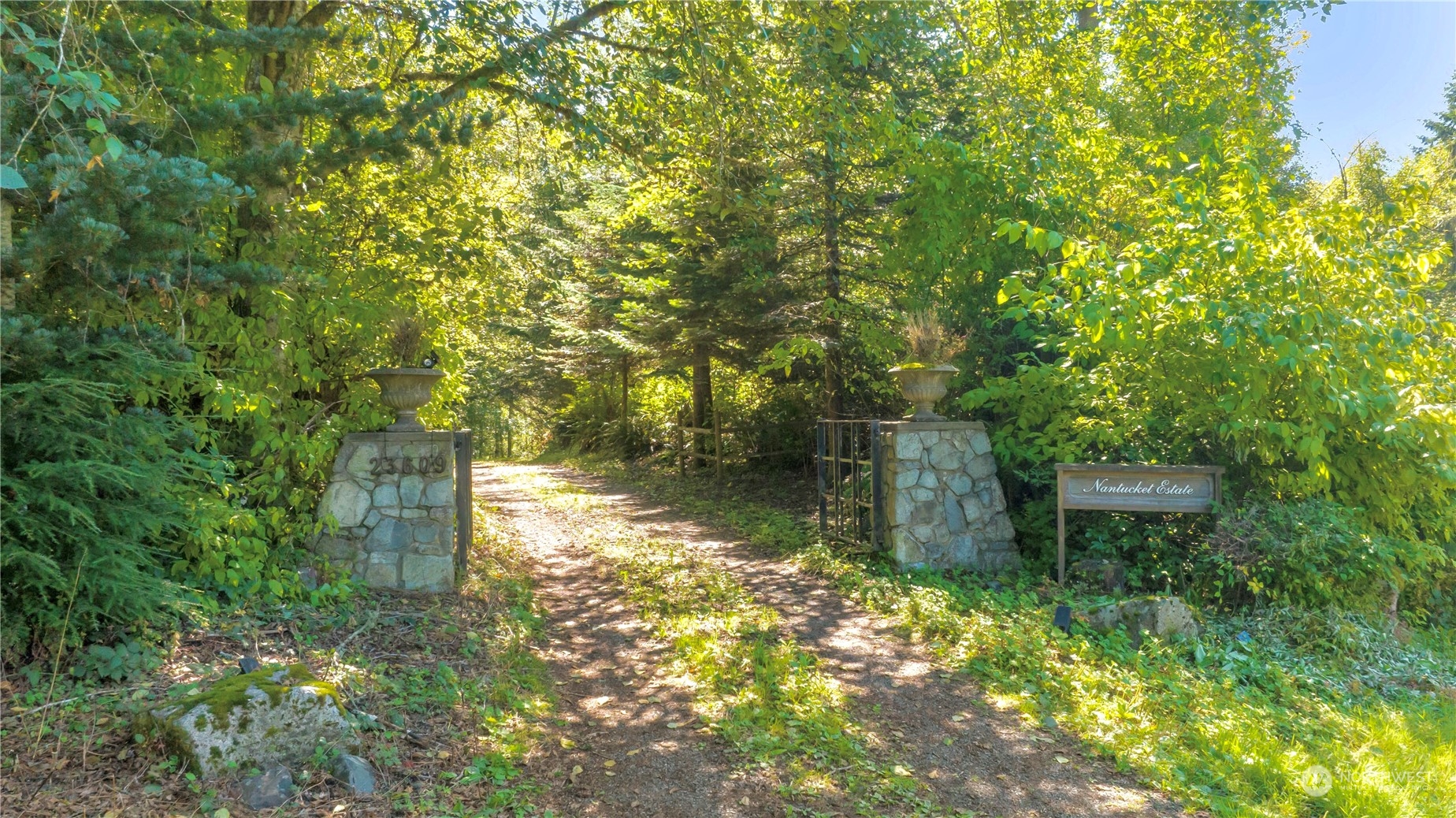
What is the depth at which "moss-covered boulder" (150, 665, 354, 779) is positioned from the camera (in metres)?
3.44

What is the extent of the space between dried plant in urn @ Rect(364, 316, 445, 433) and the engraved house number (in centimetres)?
21

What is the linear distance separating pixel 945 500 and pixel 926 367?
3.87ft

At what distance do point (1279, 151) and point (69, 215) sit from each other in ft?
36.6

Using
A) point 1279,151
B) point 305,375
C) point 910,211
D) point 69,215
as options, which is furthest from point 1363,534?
point 69,215

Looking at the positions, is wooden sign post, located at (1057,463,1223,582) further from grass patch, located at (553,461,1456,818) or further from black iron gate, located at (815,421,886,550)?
black iron gate, located at (815,421,886,550)

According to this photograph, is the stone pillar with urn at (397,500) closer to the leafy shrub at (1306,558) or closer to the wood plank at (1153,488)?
the wood plank at (1153,488)

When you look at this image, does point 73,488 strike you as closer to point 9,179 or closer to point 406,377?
point 9,179

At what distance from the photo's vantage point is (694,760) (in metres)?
4.18

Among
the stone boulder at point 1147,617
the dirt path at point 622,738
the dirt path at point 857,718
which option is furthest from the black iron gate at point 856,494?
the dirt path at point 622,738

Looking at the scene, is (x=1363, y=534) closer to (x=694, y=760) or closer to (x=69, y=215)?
(x=694, y=760)

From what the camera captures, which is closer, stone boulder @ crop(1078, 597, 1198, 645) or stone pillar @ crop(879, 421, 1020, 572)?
stone boulder @ crop(1078, 597, 1198, 645)

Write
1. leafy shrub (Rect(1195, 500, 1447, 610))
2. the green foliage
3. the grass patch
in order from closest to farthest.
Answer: the grass patch
the green foliage
leafy shrub (Rect(1195, 500, 1447, 610))

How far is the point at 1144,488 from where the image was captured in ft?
22.4

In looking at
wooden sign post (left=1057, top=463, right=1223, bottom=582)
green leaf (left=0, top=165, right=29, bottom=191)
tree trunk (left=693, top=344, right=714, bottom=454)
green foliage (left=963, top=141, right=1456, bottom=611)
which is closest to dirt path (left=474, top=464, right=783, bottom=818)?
green leaf (left=0, top=165, right=29, bottom=191)
